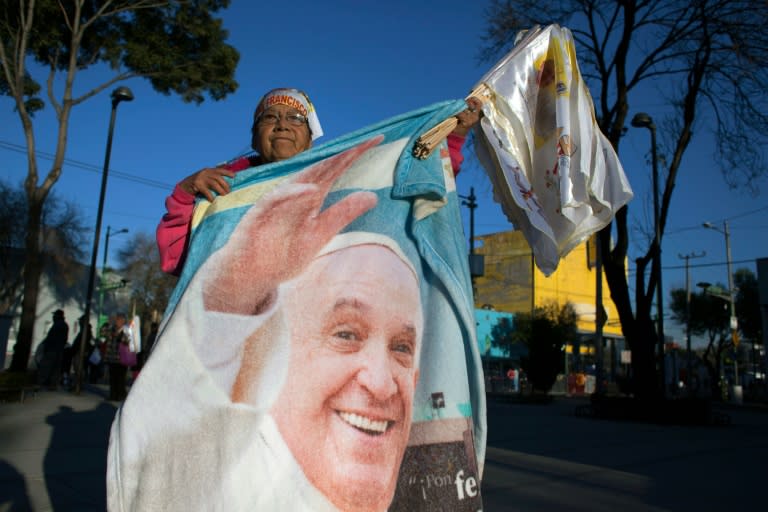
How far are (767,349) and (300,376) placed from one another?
845 inches

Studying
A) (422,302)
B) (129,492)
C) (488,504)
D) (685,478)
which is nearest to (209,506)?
(129,492)

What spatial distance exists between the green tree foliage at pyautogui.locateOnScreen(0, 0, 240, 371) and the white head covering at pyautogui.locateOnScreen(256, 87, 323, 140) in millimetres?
12837

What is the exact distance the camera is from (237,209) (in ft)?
5.90

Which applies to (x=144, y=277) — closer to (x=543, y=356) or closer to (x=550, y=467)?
(x=543, y=356)

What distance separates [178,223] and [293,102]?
60cm

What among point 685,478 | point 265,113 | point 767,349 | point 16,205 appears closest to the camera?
point 265,113

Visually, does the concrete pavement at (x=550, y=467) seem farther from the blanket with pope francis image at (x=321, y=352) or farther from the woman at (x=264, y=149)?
the blanket with pope francis image at (x=321, y=352)

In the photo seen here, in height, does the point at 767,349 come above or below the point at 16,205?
below

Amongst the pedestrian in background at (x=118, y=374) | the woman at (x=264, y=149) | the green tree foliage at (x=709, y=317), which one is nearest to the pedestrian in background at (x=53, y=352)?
the pedestrian in background at (x=118, y=374)

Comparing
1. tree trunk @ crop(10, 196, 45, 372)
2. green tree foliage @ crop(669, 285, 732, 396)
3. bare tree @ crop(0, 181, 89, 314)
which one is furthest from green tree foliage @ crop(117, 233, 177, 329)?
green tree foliage @ crop(669, 285, 732, 396)

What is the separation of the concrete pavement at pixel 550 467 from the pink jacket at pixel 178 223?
8.03 ft

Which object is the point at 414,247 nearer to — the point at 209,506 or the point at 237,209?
the point at 237,209

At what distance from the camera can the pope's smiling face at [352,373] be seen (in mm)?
1492

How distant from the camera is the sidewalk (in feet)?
12.7
